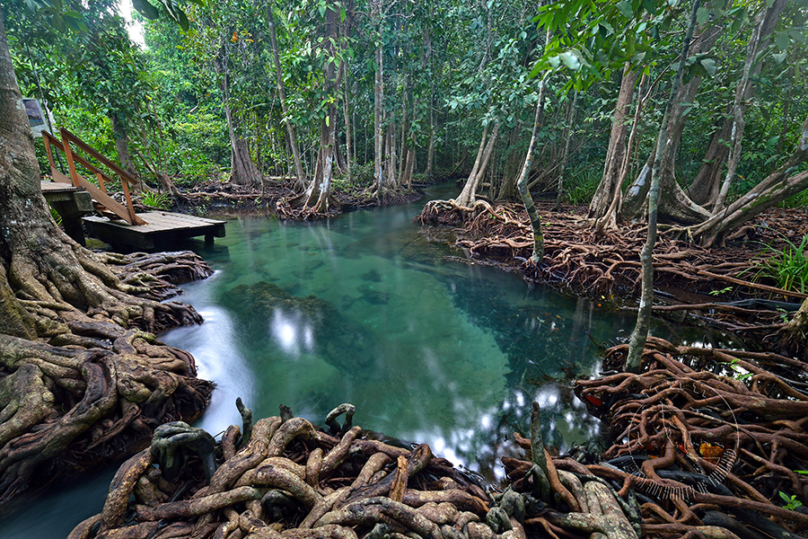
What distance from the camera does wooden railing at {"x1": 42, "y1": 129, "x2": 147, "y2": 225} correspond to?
5.72 m

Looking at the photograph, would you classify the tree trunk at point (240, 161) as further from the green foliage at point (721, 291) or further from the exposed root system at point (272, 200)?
the green foliage at point (721, 291)

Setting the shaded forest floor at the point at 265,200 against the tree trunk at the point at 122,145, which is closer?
the tree trunk at the point at 122,145

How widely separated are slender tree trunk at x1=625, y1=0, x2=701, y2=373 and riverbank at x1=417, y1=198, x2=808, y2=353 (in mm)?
1510

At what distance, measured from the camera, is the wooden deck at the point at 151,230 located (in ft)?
22.4

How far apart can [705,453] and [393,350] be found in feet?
9.97

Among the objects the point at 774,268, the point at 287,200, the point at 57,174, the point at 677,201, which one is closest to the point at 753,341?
the point at 774,268

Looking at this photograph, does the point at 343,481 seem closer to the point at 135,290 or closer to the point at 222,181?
the point at 135,290

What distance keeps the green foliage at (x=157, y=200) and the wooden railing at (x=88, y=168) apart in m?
3.96

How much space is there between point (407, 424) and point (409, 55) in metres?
14.0

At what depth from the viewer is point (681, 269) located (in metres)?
5.70

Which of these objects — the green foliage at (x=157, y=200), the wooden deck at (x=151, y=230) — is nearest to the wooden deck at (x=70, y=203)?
the wooden deck at (x=151, y=230)

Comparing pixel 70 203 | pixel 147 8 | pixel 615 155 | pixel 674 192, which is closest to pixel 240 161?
pixel 70 203

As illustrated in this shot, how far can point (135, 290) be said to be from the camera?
15.6 feet

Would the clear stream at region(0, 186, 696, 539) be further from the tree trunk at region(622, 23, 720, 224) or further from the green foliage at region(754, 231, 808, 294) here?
the tree trunk at region(622, 23, 720, 224)
